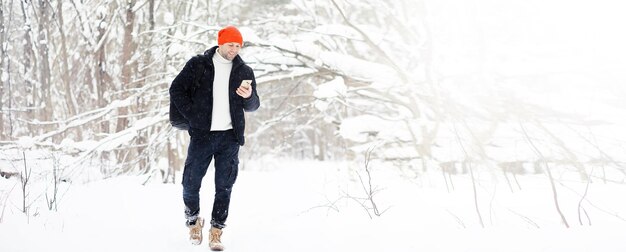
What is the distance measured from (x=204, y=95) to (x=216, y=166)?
18.3 inches

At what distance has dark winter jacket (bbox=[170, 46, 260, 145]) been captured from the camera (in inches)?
101

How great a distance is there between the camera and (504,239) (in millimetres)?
2010

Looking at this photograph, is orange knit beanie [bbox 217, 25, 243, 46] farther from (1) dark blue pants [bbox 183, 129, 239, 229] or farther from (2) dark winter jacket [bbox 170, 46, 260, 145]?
(1) dark blue pants [bbox 183, 129, 239, 229]

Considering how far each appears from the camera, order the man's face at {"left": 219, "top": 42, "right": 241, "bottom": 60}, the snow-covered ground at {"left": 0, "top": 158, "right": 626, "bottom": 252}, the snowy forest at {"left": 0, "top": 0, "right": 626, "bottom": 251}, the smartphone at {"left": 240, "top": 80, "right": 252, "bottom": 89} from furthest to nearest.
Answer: the snowy forest at {"left": 0, "top": 0, "right": 626, "bottom": 251} → the man's face at {"left": 219, "top": 42, "right": 241, "bottom": 60} → the smartphone at {"left": 240, "top": 80, "right": 252, "bottom": 89} → the snow-covered ground at {"left": 0, "top": 158, "right": 626, "bottom": 252}

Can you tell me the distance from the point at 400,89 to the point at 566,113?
5.73ft

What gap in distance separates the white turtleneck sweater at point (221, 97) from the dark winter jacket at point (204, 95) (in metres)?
0.03

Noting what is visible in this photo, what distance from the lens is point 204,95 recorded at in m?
2.58

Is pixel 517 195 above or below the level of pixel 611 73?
below

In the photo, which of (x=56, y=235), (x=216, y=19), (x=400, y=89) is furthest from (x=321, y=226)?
(x=216, y=19)

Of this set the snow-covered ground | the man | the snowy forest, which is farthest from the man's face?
the snowy forest

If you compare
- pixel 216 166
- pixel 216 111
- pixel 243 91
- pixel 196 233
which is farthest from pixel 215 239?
pixel 243 91

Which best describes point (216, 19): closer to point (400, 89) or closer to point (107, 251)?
point (400, 89)

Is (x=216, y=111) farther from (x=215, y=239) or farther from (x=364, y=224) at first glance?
(x=364, y=224)

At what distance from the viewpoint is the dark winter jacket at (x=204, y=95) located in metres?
2.57
